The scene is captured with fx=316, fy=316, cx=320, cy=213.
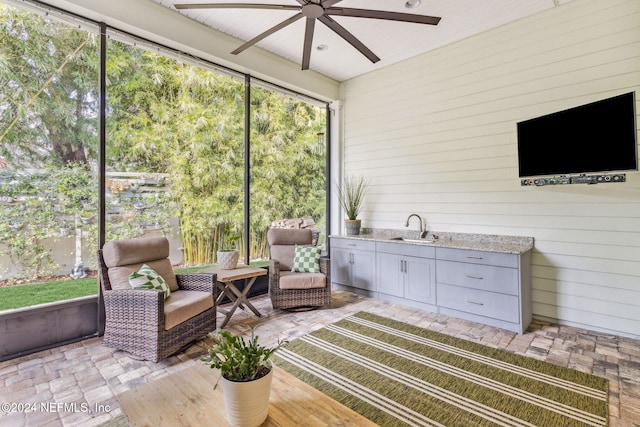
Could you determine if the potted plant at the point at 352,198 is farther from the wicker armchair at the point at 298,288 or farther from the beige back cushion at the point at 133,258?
the beige back cushion at the point at 133,258

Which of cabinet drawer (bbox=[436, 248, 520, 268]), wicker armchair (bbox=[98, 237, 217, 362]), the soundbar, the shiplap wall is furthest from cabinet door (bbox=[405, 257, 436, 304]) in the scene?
wicker armchair (bbox=[98, 237, 217, 362])

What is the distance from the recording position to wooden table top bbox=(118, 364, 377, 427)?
1294 mm

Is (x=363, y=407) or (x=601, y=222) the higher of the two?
(x=601, y=222)

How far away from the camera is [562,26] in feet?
11.2

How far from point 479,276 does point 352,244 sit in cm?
177

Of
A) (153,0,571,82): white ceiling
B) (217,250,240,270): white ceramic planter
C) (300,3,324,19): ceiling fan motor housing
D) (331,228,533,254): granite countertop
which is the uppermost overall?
(153,0,571,82): white ceiling

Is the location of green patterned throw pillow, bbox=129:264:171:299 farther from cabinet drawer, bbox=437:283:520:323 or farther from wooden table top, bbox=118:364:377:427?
cabinet drawer, bbox=437:283:520:323

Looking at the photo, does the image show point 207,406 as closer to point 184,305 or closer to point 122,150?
point 184,305

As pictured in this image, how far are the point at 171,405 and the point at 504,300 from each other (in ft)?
10.5

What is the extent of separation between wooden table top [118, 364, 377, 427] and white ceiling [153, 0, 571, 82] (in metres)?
3.17

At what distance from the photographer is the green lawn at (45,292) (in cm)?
278

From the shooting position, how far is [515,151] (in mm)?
3713

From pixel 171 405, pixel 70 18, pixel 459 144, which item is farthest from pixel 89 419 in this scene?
pixel 459 144

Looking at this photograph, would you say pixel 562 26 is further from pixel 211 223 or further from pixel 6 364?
pixel 6 364
